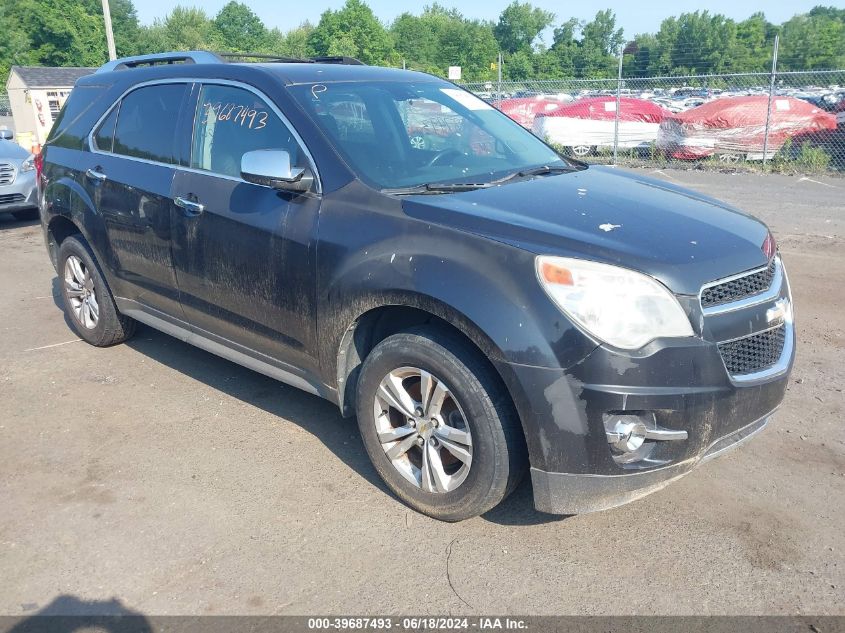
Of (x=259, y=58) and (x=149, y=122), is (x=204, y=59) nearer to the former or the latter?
(x=149, y=122)

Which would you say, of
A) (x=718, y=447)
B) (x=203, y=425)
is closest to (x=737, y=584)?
(x=718, y=447)

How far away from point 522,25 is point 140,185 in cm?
9941

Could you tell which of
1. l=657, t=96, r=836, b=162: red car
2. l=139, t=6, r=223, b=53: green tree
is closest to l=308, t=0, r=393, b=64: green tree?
l=139, t=6, r=223, b=53: green tree

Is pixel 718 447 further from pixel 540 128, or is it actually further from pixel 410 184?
pixel 540 128

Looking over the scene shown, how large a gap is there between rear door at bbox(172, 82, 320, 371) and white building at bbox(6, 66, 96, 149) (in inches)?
980

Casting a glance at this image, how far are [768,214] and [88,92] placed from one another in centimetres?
843

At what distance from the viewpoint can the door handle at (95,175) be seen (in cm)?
487

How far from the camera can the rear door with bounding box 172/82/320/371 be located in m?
3.69

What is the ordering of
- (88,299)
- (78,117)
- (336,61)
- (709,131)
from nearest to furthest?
(336,61) < (78,117) < (88,299) < (709,131)

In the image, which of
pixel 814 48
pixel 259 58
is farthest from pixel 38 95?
pixel 814 48

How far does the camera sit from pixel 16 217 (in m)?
11.9

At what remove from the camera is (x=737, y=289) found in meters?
3.06

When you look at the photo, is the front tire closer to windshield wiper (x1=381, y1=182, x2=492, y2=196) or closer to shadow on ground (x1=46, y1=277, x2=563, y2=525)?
shadow on ground (x1=46, y1=277, x2=563, y2=525)

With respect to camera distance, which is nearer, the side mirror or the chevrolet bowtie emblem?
the chevrolet bowtie emblem
